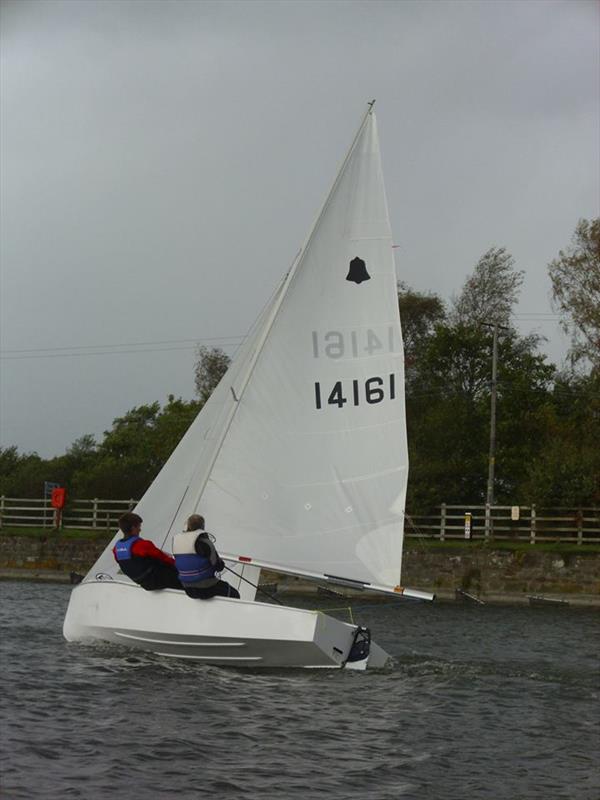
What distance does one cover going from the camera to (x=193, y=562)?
1352 centimetres

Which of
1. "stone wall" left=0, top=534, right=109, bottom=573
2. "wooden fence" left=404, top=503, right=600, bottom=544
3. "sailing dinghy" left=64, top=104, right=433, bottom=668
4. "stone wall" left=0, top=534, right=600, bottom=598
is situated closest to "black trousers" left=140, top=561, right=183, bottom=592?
"sailing dinghy" left=64, top=104, right=433, bottom=668

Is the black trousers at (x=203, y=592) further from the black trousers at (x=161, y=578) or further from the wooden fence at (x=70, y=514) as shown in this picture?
the wooden fence at (x=70, y=514)

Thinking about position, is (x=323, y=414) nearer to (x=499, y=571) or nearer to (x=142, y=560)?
(x=142, y=560)

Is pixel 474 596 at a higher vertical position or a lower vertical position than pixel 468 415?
lower

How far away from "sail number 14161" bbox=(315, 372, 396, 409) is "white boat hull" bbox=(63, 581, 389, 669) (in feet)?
8.68

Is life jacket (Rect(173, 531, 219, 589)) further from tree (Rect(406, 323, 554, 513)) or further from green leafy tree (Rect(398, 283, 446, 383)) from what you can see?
green leafy tree (Rect(398, 283, 446, 383))

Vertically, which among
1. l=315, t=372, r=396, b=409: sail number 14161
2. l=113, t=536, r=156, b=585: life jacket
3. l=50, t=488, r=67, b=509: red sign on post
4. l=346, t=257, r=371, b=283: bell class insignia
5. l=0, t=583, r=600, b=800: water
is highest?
l=346, t=257, r=371, b=283: bell class insignia

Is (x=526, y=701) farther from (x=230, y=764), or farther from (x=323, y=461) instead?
(x=230, y=764)

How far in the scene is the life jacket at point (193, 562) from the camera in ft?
44.4

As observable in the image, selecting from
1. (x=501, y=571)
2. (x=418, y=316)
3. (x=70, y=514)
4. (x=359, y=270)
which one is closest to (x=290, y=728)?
(x=359, y=270)

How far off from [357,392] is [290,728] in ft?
16.5

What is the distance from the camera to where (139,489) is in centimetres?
4466

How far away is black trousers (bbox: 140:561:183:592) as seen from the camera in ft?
46.1

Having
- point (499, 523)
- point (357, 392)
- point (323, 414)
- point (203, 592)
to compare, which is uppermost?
point (357, 392)
